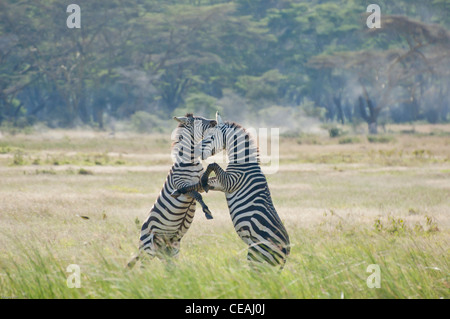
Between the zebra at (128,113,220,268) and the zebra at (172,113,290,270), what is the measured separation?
202 millimetres

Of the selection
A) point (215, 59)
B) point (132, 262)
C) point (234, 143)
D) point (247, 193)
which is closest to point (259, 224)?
point (247, 193)

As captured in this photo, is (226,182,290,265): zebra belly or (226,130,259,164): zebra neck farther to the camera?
(226,130,259,164): zebra neck

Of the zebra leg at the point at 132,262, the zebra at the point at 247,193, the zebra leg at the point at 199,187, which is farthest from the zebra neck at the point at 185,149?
the zebra leg at the point at 132,262

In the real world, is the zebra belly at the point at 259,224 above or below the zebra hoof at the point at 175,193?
below

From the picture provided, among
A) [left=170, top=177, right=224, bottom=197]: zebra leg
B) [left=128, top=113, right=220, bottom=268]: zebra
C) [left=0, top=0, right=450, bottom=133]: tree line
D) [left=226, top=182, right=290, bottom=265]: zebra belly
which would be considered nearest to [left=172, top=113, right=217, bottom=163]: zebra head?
[left=128, top=113, right=220, bottom=268]: zebra

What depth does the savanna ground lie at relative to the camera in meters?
5.77

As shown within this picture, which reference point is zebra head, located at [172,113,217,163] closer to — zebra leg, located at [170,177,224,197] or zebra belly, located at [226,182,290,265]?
Result: zebra leg, located at [170,177,224,197]

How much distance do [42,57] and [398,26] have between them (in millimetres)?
24675

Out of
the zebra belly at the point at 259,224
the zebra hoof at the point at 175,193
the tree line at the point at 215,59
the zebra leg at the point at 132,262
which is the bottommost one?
the zebra leg at the point at 132,262

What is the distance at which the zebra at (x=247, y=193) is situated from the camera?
634cm

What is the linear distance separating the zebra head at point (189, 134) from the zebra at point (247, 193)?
26 centimetres

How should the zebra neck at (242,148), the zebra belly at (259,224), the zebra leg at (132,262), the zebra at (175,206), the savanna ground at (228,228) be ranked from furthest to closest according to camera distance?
the zebra at (175,206), the zebra neck at (242,148), the zebra belly at (259,224), the zebra leg at (132,262), the savanna ground at (228,228)

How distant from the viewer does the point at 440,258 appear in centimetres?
661

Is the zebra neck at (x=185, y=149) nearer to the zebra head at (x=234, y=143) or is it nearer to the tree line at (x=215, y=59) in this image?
the zebra head at (x=234, y=143)
